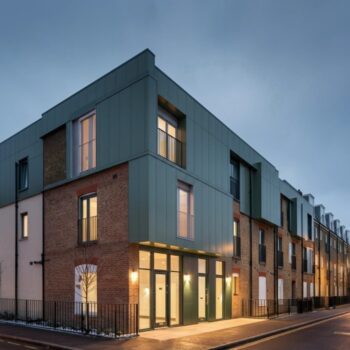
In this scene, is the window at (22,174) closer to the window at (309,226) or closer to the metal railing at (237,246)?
the metal railing at (237,246)

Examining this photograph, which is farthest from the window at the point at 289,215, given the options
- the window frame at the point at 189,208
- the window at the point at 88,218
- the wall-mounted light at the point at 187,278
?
the window at the point at 88,218

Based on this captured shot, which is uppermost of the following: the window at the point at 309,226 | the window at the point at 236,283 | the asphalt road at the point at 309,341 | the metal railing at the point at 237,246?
the window at the point at 309,226

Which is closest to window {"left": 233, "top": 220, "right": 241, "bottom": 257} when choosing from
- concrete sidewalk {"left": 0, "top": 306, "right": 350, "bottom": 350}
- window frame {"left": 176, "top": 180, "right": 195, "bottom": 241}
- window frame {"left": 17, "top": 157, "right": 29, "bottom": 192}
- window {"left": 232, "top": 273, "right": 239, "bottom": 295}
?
window {"left": 232, "top": 273, "right": 239, "bottom": 295}

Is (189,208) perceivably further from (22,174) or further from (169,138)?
(22,174)

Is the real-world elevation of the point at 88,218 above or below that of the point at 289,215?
below

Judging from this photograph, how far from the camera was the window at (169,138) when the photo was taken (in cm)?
1734

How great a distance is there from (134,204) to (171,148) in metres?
3.23

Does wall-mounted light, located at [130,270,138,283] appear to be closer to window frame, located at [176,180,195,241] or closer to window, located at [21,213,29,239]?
window frame, located at [176,180,195,241]

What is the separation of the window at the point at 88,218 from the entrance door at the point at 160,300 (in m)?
2.86

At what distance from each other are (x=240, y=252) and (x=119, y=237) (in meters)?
9.87

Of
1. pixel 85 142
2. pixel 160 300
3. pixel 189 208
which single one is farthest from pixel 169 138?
pixel 160 300

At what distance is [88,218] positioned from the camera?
18.0 metres

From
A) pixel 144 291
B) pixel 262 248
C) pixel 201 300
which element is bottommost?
pixel 201 300

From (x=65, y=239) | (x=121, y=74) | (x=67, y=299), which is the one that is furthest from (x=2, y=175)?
(x=121, y=74)
